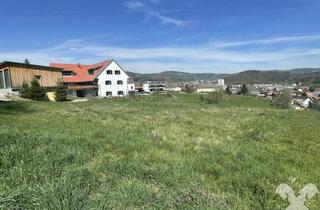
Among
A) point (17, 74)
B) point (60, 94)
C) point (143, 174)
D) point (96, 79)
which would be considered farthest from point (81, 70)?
point (143, 174)

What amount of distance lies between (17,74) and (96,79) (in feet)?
80.2

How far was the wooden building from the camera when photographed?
49.3 metres

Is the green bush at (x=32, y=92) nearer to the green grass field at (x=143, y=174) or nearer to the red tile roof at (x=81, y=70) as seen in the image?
the red tile roof at (x=81, y=70)

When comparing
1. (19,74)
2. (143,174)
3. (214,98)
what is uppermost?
(19,74)

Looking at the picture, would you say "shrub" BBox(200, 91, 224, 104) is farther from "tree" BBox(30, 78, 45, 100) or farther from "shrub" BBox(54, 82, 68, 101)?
"tree" BBox(30, 78, 45, 100)

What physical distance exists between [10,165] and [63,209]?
8.96ft

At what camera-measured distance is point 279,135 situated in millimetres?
14070

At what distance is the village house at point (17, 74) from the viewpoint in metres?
49.2

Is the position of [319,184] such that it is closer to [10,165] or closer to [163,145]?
[163,145]

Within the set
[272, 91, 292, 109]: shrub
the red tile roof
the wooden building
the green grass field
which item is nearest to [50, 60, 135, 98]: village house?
the red tile roof

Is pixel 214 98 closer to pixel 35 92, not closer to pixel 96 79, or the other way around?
pixel 96 79

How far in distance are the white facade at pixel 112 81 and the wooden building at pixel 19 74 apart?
18491 millimetres

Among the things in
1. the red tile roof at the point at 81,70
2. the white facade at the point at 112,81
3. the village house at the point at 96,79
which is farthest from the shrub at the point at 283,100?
the red tile roof at the point at 81,70

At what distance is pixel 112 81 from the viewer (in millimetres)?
75438
